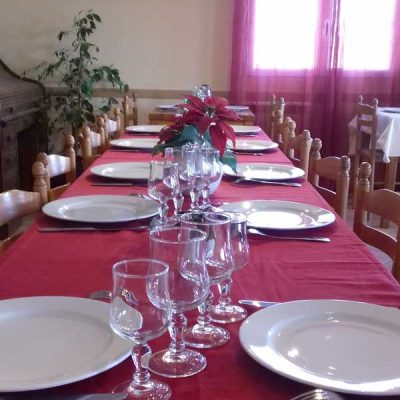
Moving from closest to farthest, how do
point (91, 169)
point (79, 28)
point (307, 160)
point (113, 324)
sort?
point (113, 324)
point (91, 169)
point (307, 160)
point (79, 28)

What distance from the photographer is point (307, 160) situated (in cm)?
270

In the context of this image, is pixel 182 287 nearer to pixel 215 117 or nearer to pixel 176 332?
pixel 176 332

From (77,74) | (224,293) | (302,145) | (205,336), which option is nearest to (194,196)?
(224,293)

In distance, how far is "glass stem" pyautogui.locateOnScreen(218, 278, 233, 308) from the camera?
40.1 inches

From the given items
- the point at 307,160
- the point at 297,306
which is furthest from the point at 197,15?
the point at 297,306

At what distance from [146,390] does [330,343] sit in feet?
0.96

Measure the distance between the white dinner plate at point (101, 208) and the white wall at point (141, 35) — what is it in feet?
11.4

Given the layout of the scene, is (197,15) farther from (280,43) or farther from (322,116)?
(322,116)

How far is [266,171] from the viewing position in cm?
220

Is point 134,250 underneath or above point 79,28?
underneath

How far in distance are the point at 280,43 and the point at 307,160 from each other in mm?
2456

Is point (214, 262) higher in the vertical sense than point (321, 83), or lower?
lower

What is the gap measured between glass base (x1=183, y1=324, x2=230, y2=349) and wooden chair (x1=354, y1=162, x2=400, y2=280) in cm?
74

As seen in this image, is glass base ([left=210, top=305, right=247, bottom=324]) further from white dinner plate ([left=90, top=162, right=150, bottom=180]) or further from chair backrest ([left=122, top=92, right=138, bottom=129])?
chair backrest ([left=122, top=92, right=138, bottom=129])
